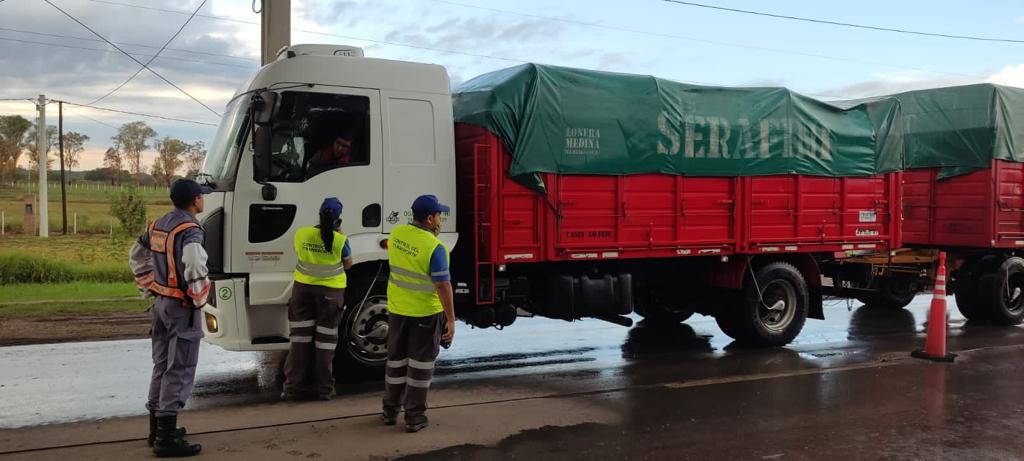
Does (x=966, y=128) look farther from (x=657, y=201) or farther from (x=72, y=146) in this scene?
(x=72, y=146)

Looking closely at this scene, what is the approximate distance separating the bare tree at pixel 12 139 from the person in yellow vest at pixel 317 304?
25.0 meters

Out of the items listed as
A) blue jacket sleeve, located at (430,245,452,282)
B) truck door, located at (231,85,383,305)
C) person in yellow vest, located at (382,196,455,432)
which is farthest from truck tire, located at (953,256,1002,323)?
blue jacket sleeve, located at (430,245,452,282)

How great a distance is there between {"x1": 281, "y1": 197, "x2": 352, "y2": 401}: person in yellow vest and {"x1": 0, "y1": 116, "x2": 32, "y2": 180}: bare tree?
24991mm

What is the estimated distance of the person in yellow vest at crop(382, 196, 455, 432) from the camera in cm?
530

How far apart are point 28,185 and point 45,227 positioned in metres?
3.62

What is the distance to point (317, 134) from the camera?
21.9 feet

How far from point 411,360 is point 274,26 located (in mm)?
7565

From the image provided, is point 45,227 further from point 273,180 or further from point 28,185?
point 273,180

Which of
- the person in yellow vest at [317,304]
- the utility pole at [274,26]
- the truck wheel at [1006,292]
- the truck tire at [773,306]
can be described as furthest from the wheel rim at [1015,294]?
the utility pole at [274,26]

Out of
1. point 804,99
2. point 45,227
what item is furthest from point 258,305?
point 45,227

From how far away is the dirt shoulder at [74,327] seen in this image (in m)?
9.30

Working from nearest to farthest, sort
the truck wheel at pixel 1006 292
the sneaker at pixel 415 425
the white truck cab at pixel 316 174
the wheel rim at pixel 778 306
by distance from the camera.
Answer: the sneaker at pixel 415 425, the white truck cab at pixel 316 174, the wheel rim at pixel 778 306, the truck wheel at pixel 1006 292

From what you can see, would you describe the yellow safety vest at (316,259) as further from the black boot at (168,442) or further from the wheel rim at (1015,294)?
the wheel rim at (1015,294)

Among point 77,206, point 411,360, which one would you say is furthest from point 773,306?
point 77,206
